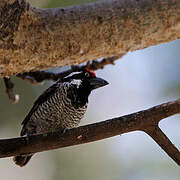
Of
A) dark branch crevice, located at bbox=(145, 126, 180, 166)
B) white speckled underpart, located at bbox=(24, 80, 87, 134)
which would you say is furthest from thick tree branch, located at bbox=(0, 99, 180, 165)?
white speckled underpart, located at bbox=(24, 80, 87, 134)

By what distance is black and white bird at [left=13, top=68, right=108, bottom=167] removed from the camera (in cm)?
376

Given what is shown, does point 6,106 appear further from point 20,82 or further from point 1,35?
point 1,35

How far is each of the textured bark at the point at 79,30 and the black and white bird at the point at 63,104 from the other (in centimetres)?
114

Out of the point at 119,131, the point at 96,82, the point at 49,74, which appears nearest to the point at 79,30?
the point at 119,131

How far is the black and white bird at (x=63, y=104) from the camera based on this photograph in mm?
3764

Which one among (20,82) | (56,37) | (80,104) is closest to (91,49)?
(56,37)

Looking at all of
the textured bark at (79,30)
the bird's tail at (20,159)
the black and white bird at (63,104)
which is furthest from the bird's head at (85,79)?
the textured bark at (79,30)

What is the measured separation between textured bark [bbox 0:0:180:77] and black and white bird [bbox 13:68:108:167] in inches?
45.1

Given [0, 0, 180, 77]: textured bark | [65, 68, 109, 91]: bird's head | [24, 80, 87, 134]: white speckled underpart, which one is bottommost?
[24, 80, 87, 134]: white speckled underpart

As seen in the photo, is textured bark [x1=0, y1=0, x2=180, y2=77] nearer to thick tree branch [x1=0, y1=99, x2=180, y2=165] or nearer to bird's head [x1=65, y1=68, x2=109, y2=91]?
thick tree branch [x1=0, y1=99, x2=180, y2=165]

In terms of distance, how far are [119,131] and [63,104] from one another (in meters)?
1.41

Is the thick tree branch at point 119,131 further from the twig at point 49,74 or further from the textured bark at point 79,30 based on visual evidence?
the twig at point 49,74

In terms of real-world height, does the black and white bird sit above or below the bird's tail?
above

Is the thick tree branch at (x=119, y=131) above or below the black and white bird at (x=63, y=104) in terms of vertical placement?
above
